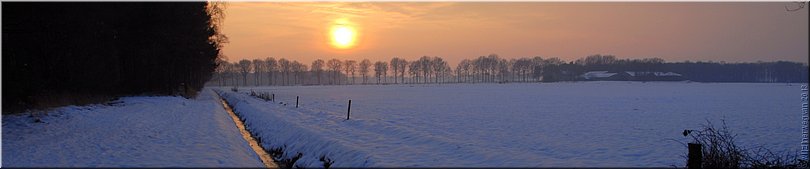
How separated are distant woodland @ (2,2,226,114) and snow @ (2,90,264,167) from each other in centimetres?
242

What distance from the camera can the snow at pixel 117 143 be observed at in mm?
10719

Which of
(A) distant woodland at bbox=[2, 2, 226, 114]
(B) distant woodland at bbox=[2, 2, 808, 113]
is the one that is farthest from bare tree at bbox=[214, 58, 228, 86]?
(A) distant woodland at bbox=[2, 2, 226, 114]

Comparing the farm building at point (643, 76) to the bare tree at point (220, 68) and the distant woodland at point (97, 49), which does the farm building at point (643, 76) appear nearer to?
the bare tree at point (220, 68)

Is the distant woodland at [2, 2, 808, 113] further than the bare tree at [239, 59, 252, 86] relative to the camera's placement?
No

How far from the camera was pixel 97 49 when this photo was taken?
30.8m

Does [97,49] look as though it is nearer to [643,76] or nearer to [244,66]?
[244,66]

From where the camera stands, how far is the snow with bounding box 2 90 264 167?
1072 cm

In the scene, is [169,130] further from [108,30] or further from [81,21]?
[108,30]

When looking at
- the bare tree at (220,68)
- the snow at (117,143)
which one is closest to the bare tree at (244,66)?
the bare tree at (220,68)

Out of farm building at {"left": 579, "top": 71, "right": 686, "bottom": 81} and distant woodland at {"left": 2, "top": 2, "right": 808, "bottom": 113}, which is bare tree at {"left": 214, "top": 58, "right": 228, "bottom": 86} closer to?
distant woodland at {"left": 2, "top": 2, "right": 808, "bottom": 113}

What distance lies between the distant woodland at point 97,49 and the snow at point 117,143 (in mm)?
2423

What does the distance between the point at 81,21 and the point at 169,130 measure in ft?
44.6

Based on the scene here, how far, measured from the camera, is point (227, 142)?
14031 millimetres

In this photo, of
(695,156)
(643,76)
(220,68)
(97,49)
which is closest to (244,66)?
(220,68)
